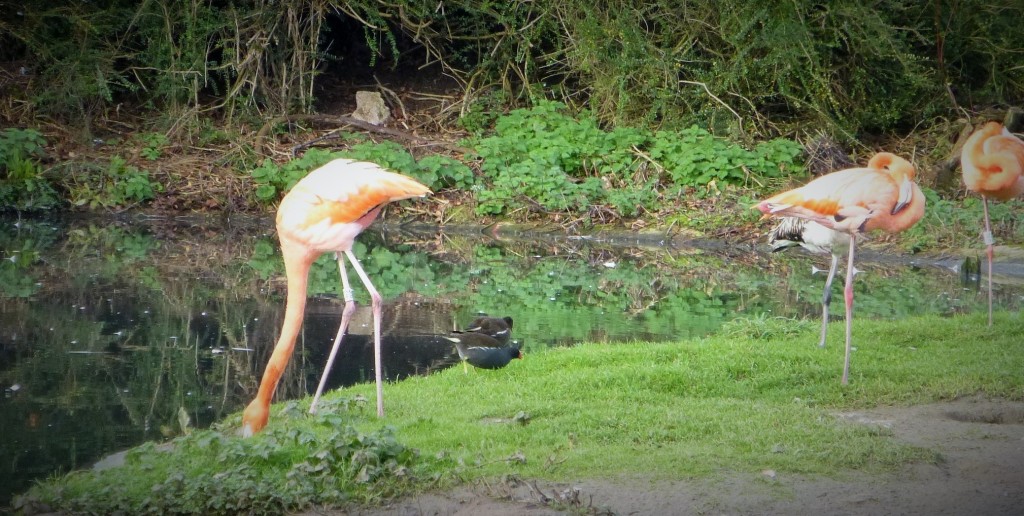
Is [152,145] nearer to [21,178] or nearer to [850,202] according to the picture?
[21,178]

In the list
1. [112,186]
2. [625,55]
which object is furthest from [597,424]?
[112,186]

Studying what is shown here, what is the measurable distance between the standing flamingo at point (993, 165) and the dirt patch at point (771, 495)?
170 inches

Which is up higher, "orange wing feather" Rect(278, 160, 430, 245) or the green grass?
"orange wing feather" Rect(278, 160, 430, 245)

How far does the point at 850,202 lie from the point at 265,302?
593 cm

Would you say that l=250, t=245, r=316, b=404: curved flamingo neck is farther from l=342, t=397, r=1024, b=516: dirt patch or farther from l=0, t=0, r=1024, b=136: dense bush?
l=0, t=0, r=1024, b=136: dense bush

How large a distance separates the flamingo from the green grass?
1.30ft

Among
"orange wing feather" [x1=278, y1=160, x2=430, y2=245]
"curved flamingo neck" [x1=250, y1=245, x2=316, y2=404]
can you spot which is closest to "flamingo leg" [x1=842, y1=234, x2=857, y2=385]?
"orange wing feather" [x1=278, y1=160, x2=430, y2=245]

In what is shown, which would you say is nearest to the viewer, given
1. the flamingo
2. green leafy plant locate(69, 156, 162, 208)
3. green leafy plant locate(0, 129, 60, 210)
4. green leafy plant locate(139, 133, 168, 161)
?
the flamingo

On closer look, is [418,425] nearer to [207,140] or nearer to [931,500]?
[931,500]

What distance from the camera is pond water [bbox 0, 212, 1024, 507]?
7.48 metres

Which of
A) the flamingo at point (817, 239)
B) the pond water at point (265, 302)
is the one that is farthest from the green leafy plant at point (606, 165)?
the flamingo at point (817, 239)

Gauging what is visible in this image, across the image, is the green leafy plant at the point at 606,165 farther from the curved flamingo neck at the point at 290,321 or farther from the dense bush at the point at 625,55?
the curved flamingo neck at the point at 290,321

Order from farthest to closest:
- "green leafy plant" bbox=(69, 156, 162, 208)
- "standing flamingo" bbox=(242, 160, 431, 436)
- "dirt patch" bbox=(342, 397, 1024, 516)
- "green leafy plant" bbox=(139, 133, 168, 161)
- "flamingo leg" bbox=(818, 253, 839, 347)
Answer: "green leafy plant" bbox=(139, 133, 168, 161) → "green leafy plant" bbox=(69, 156, 162, 208) → "flamingo leg" bbox=(818, 253, 839, 347) → "standing flamingo" bbox=(242, 160, 431, 436) → "dirt patch" bbox=(342, 397, 1024, 516)

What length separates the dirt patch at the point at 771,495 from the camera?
4965 millimetres
